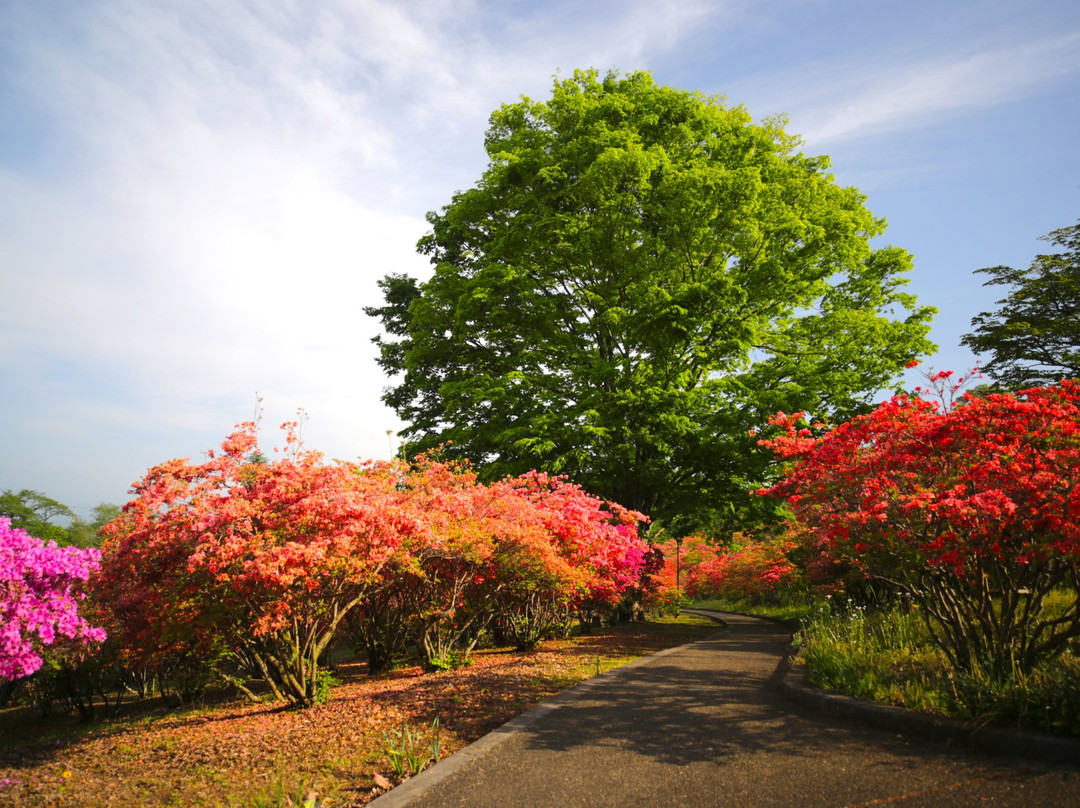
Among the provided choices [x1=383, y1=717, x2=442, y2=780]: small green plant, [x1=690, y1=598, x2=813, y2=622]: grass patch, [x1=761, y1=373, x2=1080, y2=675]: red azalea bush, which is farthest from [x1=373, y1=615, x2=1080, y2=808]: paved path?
[x1=690, y1=598, x2=813, y2=622]: grass patch

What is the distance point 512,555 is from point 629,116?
14146mm

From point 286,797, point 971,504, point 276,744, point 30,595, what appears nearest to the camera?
point 286,797

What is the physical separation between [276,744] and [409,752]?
161 cm

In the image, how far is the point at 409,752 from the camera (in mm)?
5066

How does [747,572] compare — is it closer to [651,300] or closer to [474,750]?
[651,300]

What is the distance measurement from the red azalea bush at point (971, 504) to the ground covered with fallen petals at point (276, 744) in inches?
168

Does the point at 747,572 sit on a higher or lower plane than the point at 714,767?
lower

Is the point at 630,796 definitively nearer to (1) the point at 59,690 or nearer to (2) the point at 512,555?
(2) the point at 512,555

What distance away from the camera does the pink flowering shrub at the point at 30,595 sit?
610 centimetres

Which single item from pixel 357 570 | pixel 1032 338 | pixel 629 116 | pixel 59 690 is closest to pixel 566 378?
pixel 629 116

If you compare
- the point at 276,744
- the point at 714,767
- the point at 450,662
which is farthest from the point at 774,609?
the point at 276,744

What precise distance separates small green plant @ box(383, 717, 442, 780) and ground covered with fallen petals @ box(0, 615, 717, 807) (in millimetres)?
26

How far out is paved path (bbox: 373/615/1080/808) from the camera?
13.1 ft

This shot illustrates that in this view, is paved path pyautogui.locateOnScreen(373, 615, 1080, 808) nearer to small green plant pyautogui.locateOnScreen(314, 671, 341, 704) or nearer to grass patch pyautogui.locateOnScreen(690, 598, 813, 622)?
small green plant pyautogui.locateOnScreen(314, 671, 341, 704)
